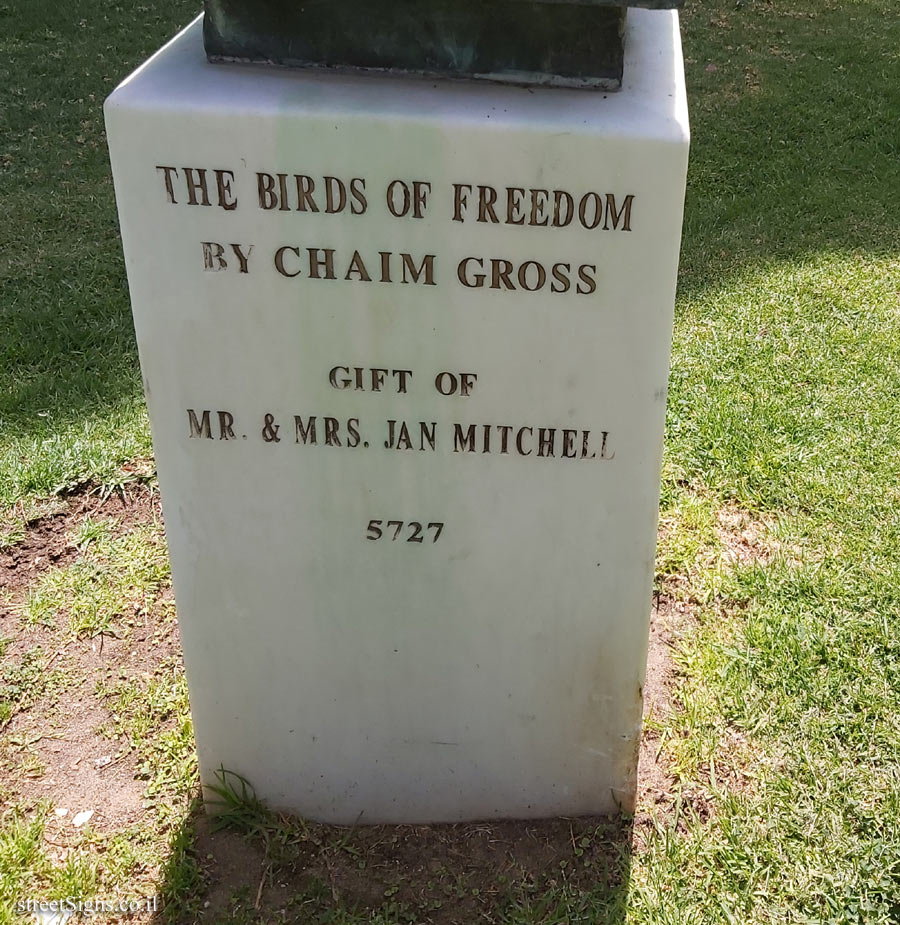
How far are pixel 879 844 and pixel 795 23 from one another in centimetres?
672

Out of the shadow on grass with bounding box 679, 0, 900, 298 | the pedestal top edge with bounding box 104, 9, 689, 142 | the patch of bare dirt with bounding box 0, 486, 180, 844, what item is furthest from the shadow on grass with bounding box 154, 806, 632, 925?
the shadow on grass with bounding box 679, 0, 900, 298

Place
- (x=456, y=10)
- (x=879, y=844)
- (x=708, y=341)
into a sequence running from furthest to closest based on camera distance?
(x=708, y=341) → (x=879, y=844) → (x=456, y=10)

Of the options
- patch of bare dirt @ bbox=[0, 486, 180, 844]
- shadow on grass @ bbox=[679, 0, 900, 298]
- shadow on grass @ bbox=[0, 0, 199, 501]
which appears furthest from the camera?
shadow on grass @ bbox=[679, 0, 900, 298]

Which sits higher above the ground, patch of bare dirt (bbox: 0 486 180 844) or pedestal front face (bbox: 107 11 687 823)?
pedestal front face (bbox: 107 11 687 823)

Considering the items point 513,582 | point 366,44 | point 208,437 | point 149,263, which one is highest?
point 366,44

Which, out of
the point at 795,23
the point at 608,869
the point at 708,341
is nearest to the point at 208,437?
the point at 608,869

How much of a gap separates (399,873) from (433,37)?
1574 mm

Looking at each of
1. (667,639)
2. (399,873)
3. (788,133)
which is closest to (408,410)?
(399,873)

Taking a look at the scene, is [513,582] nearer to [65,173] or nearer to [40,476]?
[40,476]

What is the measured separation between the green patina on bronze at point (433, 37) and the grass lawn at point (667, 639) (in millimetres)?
1472

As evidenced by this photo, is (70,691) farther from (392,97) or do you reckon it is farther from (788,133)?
(788,133)

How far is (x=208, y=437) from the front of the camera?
183cm

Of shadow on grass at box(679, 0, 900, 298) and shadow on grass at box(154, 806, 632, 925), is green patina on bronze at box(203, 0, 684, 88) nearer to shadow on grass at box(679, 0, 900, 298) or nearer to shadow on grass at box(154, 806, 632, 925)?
shadow on grass at box(154, 806, 632, 925)

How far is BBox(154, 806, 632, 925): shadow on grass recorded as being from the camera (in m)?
2.00
